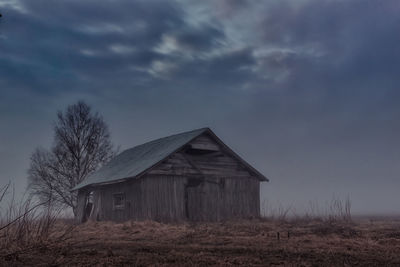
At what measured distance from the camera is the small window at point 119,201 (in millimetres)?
26938

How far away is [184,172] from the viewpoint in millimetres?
26000

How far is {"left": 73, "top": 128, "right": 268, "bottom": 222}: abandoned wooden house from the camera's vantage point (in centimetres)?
2502

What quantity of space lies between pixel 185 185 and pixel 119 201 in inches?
182

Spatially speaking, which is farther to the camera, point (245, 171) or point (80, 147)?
point (80, 147)

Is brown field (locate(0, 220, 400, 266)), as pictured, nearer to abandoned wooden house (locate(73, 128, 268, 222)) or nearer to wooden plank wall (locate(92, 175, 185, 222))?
wooden plank wall (locate(92, 175, 185, 222))

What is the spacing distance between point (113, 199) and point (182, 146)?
599cm

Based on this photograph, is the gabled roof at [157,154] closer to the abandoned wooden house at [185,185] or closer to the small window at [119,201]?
the abandoned wooden house at [185,185]

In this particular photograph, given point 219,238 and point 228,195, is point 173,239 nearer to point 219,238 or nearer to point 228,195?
point 219,238

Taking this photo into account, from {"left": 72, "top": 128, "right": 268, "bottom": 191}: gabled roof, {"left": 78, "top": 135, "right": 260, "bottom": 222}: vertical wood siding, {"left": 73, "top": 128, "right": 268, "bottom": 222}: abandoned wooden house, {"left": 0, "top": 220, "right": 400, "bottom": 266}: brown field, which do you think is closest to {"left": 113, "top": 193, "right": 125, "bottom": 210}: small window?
{"left": 73, "top": 128, "right": 268, "bottom": 222}: abandoned wooden house

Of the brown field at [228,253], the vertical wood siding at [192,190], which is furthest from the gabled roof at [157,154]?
the brown field at [228,253]

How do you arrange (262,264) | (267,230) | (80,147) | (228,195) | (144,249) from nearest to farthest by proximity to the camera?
(262,264) → (144,249) → (267,230) → (228,195) → (80,147)

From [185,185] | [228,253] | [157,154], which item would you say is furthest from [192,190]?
[228,253]

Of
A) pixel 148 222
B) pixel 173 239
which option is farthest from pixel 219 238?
pixel 148 222

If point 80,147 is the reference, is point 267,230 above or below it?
below
